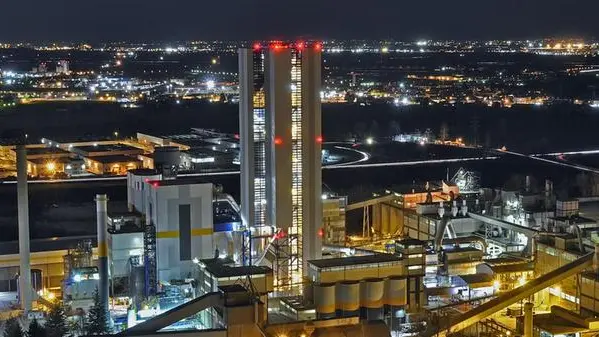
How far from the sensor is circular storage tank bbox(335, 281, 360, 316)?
8.22 meters

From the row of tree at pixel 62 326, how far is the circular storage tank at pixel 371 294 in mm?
2442

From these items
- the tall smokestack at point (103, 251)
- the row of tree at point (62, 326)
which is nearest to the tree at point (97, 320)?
the row of tree at point (62, 326)

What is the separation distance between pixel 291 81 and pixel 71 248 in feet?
11.9

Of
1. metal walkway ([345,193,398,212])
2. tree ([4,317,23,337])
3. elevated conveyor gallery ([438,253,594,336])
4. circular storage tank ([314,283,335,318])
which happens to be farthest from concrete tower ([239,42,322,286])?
metal walkway ([345,193,398,212])

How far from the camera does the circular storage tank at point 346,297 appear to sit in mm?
8219

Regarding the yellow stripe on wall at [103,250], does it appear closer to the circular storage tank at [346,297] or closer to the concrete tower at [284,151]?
the concrete tower at [284,151]

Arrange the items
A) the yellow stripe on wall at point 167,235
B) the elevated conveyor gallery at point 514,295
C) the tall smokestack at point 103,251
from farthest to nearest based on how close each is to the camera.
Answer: the yellow stripe on wall at point 167,235 < the tall smokestack at point 103,251 < the elevated conveyor gallery at point 514,295

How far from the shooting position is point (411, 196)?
1341 centimetres

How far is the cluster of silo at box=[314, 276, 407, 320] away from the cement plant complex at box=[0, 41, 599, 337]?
13 mm

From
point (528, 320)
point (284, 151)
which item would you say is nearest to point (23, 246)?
point (284, 151)

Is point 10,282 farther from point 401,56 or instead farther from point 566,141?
point 401,56

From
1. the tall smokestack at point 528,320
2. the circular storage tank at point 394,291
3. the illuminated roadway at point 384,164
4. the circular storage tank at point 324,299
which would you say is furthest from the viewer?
the illuminated roadway at point 384,164

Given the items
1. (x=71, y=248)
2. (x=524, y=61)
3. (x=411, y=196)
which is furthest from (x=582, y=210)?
(x=524, y=61)

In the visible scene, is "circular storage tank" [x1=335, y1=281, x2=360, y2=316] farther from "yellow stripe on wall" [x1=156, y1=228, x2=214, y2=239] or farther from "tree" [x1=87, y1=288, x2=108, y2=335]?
"tree" [x1=87, y1=288, x2=108, y2=335]
